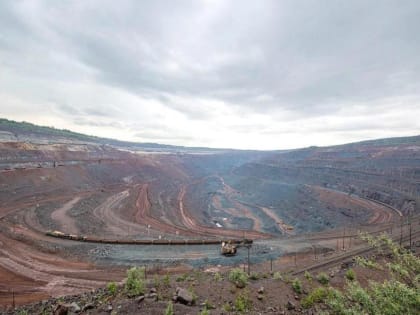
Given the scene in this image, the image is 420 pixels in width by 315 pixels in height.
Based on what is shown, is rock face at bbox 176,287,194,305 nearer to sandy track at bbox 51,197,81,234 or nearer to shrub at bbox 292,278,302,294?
shrub at bbox 292,278,302,294

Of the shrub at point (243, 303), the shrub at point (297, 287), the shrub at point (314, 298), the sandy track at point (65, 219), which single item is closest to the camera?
the shrub at point (243, 303)

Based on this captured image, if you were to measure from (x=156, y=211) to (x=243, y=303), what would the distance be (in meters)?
39.6

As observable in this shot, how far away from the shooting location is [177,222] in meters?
43.9

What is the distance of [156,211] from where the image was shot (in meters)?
48.3

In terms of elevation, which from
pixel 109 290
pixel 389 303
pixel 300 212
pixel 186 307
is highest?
pixel 389 303

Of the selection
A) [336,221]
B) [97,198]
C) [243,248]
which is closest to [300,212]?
[336,221]

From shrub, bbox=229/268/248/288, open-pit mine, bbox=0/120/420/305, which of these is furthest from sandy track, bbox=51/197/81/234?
shrub, bbox=229/268/248/288

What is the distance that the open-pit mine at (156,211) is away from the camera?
23.4 metres

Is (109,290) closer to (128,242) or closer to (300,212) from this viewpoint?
(128,242)

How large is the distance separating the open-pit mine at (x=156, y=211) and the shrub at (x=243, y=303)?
12489mm

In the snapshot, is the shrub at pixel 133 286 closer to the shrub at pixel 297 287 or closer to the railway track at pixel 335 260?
the shrub at pixel 297 287

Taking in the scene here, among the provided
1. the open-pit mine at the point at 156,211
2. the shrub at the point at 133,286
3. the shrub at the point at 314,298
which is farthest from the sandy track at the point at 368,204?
the shrub at the point at 133,286

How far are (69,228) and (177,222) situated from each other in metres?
16.5

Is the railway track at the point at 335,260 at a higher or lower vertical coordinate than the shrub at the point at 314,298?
lower
